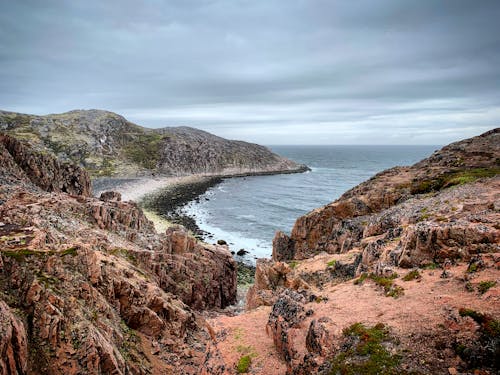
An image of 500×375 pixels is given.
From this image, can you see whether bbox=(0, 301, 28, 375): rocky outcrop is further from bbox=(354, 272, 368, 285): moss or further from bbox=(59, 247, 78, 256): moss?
bbox=(354, 272, 368, 285): moss

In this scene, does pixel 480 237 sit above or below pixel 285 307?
above

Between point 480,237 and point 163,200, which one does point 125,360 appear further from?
point 163,200

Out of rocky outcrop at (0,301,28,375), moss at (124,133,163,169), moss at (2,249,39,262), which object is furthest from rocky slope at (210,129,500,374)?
moss at (124,133,163,169)

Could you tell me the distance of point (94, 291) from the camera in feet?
60.8

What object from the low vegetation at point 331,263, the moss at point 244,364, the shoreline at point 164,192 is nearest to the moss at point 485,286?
the moss at point 244,364

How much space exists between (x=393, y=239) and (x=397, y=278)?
21.5 ft

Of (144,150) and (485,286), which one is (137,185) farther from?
(485,286)

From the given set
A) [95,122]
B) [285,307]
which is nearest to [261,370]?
[285,307]

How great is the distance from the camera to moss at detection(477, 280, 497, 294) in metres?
13.1

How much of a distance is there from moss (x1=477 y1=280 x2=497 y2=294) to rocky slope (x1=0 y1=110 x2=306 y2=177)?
14261cm

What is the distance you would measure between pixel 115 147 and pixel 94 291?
→ 551 ft

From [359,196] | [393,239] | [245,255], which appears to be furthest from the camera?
[245,255]

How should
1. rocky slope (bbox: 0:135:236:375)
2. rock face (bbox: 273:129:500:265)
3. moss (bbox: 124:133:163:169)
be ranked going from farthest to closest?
1. moss (bbox: 124:133:163:169)
2. rock face (bbox: 273:129:500:265)
3. rocky slope (bbox: 0:135:236:375)

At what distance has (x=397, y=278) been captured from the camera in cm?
1820
